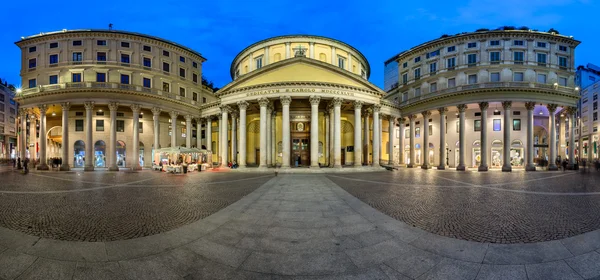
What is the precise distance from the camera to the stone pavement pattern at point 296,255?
12.6 ft

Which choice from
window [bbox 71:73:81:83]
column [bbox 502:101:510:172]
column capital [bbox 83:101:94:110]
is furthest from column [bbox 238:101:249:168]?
column [bbox 502:101:510:172]

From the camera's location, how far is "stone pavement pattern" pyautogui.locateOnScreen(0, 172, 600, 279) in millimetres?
3844

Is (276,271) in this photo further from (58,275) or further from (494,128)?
(494,128)

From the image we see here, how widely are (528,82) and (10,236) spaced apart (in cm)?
4239

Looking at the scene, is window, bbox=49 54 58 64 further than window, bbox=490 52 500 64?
Yes

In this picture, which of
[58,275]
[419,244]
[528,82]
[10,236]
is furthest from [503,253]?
[528,82]

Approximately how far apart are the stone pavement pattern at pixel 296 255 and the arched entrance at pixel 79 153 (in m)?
34.6

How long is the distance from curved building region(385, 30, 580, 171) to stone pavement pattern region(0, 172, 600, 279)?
91.7 ft

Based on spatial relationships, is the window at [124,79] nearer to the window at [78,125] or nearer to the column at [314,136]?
the window at [78,125]

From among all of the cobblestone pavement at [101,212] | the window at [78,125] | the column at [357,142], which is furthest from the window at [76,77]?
the column at [357,142]

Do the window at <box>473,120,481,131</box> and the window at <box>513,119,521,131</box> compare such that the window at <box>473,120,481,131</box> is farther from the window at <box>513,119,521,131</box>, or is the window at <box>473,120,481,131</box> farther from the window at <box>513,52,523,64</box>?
the window at <box>513,52,523,64</box>

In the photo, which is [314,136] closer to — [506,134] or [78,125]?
[506,134]

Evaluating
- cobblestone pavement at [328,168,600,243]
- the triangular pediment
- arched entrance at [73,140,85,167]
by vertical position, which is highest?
the triangular pediment

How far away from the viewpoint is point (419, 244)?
16.4ft
